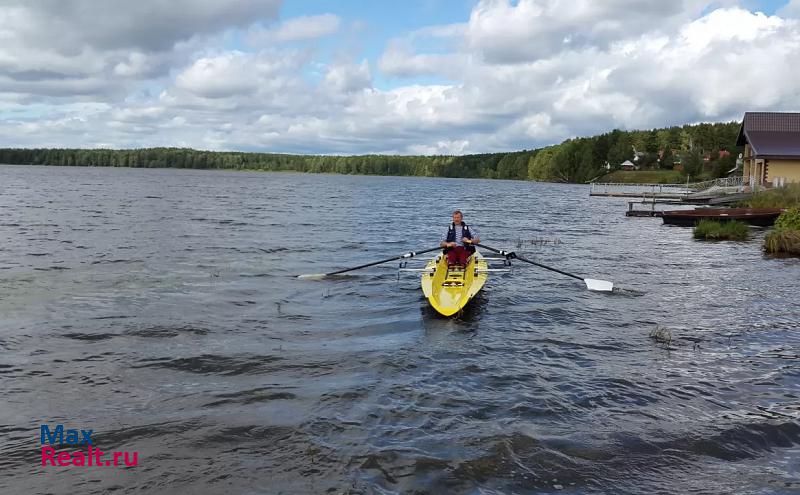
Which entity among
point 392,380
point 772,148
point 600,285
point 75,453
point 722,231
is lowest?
point 75,453

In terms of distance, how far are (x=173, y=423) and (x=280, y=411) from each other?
1.41 metres

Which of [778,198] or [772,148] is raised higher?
[772,148]

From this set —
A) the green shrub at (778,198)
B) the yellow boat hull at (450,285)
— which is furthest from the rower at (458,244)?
the green shrub at (778,198)

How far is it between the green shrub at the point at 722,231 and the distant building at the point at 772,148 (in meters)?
18.0

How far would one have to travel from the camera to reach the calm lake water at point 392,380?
268 inches

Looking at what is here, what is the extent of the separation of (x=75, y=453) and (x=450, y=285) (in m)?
9.64

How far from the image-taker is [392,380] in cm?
974

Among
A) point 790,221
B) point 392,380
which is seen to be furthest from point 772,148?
point 392,380

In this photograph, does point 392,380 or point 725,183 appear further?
point 725,183

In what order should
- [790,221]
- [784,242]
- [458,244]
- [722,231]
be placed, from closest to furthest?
[458,244] → [784,242] → [790,221] → [722,231]

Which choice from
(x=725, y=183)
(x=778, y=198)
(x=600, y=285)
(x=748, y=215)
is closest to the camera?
(x=600, y=285)

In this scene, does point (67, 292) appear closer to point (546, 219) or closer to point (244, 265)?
point (244, 265)

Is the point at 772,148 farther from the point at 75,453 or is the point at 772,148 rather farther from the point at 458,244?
the point at 75,453

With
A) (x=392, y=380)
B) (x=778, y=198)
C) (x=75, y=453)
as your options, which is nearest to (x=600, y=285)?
(x=392, y=380)
